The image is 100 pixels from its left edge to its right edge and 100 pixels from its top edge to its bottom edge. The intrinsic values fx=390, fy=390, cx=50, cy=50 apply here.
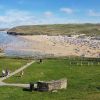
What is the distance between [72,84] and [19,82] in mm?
6915

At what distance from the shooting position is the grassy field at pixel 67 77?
132 feet

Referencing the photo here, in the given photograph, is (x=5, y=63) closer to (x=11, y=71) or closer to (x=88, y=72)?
(x=11, y=71)

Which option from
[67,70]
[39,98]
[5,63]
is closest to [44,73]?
[67,70]

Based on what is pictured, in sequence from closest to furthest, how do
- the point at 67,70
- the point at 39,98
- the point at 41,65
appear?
the point at 39,98 → the point at 67,70 → the point at 41,65

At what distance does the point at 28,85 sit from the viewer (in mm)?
47750

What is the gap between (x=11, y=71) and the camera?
6084cm

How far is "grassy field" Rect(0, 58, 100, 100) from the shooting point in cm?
4022

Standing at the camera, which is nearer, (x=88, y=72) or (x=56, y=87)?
(x=56, y=87)

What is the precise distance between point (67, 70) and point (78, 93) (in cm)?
2117

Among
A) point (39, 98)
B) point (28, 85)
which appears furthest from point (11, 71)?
point (39, 98)

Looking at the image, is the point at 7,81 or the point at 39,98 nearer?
the point at 39,98

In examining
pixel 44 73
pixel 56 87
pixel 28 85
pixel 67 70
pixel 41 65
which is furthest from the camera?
pixel 41 65

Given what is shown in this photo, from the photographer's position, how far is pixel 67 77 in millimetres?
55125

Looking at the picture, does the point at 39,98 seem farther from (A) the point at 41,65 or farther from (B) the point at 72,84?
(A) the point at 41,65
